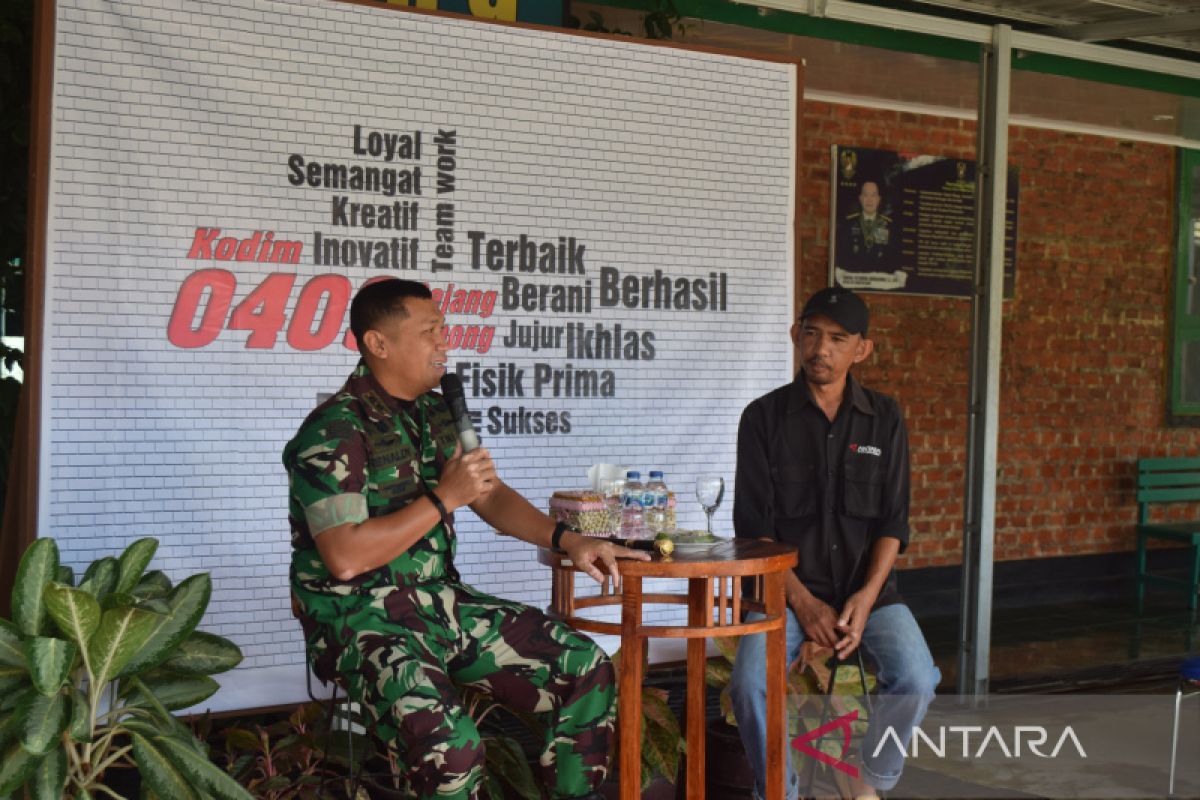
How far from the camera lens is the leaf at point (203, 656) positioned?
348 centimetres

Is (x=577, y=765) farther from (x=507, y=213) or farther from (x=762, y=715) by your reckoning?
(x=507, y=213)

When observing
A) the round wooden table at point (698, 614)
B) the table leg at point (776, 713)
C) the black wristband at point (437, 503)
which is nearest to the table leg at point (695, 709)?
the round wooden table at point (698, 614)

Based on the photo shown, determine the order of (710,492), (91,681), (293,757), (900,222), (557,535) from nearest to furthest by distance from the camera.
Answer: (91,681), (557,535), (710,492), (293,757), (900,222)

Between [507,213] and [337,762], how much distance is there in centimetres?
180

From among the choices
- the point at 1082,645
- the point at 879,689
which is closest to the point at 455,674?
the point at 879,689

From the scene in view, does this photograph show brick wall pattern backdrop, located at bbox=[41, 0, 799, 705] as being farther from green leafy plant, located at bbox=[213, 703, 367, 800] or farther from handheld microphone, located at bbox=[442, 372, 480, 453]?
handheld microphone, located at bbox=[442, 372, 480, 453]

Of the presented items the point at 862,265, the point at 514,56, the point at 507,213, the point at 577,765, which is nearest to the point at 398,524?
the point at 577,765

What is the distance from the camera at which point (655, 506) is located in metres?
3.70

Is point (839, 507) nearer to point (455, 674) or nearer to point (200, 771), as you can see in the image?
point (455, 674)

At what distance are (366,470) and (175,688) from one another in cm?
75

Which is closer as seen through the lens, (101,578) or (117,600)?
(117,600)

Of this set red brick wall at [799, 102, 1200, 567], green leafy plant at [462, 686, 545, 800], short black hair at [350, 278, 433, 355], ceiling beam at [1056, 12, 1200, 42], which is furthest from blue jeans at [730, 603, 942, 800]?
red brick wall at [799, 102, 1200, 567]

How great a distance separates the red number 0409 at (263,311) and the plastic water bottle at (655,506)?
1180 millimetres

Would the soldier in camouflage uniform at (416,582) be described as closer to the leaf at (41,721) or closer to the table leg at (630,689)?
the table leg at (630,689)
